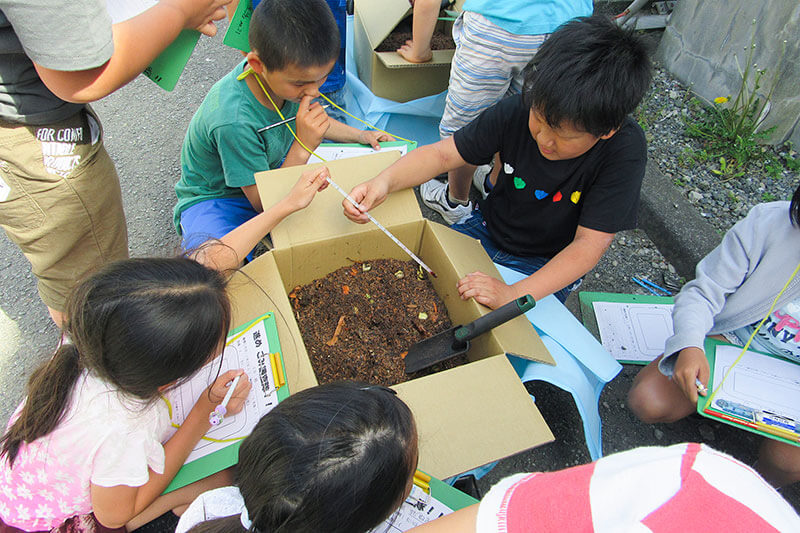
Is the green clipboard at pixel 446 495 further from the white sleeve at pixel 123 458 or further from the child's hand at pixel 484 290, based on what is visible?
the white sleeve at pixel 123 458

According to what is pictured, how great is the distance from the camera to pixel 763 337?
1.49 m

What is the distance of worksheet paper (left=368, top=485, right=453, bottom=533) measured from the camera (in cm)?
92

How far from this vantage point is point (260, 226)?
4.15 ft

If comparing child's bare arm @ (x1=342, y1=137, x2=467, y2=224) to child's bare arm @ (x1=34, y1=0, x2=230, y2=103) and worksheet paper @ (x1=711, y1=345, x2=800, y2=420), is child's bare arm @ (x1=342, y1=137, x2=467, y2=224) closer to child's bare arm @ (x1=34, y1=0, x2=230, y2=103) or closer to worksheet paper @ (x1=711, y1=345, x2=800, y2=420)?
child's bare arm @ (x1=34, y1=0, x2=230, y2=103)

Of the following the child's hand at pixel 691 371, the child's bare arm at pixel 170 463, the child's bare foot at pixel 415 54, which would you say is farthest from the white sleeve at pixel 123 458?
the child's bare foot at pixel 415 54

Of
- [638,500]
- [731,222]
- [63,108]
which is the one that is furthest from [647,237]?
[63,108]

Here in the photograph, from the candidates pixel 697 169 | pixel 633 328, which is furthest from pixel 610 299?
pixel 697 169

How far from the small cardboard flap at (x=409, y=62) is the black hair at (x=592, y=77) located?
1.24m

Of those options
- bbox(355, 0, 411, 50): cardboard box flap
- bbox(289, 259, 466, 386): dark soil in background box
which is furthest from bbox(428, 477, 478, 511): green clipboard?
bbox(355, 0, 411, 50): cardboard box flap

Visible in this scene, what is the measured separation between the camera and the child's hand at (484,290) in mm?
1186

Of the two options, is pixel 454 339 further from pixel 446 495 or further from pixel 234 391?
pixel 234 391

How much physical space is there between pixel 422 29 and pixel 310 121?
3.15 ft

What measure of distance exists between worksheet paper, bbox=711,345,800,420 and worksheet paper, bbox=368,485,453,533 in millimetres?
917

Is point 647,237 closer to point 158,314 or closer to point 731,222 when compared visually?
point 731,222
